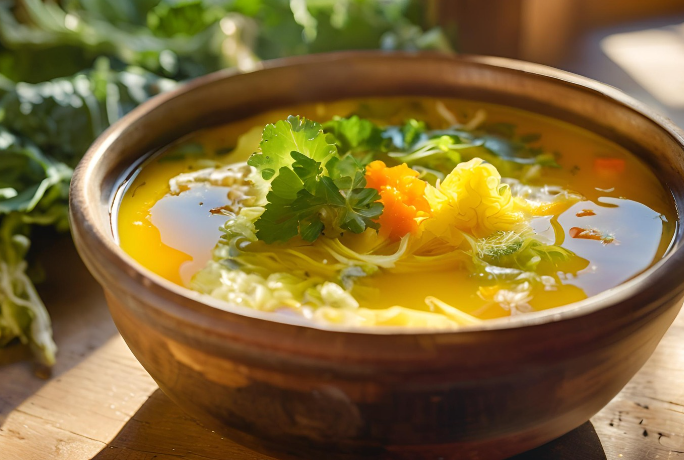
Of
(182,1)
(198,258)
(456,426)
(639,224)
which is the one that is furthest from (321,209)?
(182,1)

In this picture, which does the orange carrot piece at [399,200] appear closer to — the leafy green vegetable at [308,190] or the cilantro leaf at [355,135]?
the leafy green vegetable at [308,190]

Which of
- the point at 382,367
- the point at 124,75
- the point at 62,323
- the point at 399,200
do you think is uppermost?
the point at 399,200

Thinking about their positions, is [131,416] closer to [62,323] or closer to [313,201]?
[62,323]

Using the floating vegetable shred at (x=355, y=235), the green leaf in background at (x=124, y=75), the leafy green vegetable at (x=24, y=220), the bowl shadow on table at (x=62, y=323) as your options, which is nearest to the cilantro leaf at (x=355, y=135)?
the green leaf in background at (x=124, y=75)

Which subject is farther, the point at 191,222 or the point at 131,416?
the point at 191,222

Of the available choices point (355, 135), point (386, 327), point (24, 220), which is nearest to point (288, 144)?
point (355, 135)

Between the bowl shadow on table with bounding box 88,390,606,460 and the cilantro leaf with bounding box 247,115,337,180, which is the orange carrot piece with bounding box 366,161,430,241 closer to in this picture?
the cilantro leaf with bounding box 247,115,337,180
